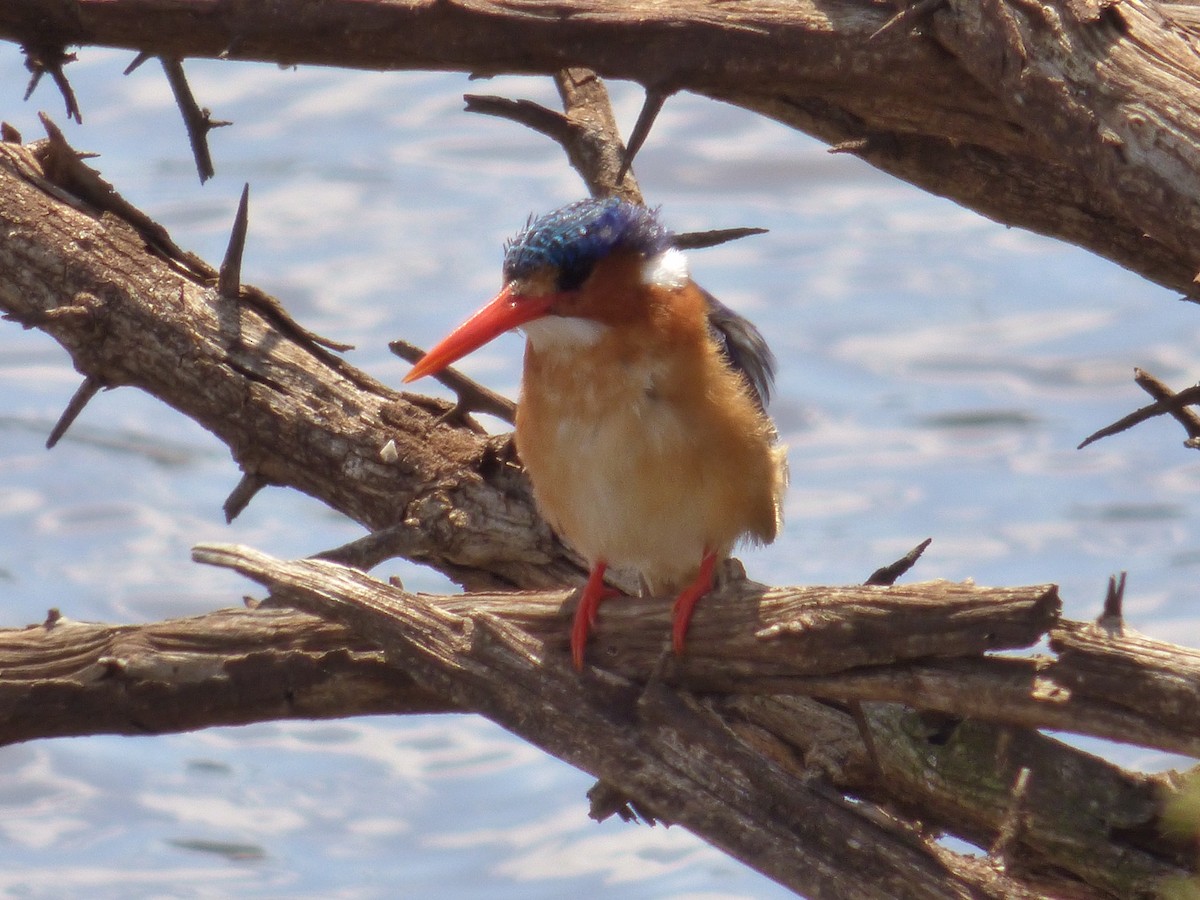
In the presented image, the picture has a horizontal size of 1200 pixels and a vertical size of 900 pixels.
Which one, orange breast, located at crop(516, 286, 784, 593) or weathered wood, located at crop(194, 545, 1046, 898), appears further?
orange breast, located at crop(516, 286, 784, 593)

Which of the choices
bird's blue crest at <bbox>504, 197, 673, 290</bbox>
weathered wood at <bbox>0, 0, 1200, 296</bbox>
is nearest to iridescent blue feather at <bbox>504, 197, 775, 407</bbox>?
bird's blue crest at <bbox>504, 197, 673, 290</bbox>

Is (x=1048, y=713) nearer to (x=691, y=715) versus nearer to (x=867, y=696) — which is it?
(x=867, y=696)

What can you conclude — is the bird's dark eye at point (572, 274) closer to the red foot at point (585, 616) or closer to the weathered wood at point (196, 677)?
the red foot at point (585, 616)

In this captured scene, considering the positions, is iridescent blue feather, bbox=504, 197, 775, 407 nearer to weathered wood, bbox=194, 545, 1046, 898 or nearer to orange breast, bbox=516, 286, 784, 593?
orange breast, bbox=516, 286, 784, 593

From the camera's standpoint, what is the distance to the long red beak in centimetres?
345

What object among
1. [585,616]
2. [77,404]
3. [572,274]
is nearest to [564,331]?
[572,274]

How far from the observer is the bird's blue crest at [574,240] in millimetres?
3488

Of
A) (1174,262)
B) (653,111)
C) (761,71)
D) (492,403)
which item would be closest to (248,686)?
(492,403)

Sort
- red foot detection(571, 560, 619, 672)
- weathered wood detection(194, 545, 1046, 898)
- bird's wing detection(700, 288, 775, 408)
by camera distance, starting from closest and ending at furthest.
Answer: weathered wood detection(194, 545, 1046, 898)
red foot detection(571, 560, 619, 672)
bird's wing detection(700, 288, 775, 408)

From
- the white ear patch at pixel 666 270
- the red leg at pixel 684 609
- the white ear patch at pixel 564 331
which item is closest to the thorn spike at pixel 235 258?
the white ear patch at pixel 564 331

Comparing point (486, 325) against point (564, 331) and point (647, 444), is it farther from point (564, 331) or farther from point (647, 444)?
point (647, 444)

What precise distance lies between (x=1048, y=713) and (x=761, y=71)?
4.75ft

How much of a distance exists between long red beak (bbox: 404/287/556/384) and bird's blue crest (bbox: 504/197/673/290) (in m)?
0.06

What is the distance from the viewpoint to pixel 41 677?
134 inches
